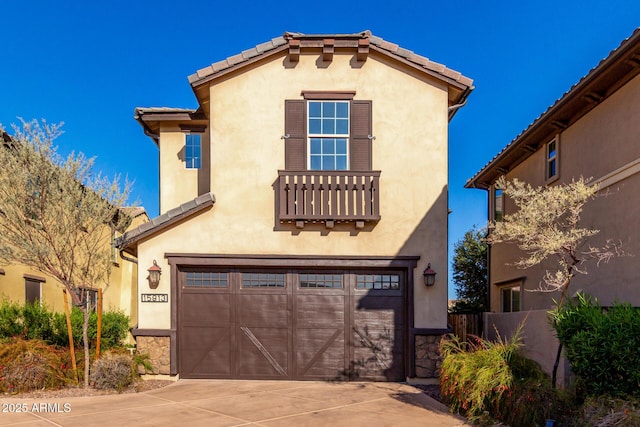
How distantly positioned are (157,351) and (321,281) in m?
3.84

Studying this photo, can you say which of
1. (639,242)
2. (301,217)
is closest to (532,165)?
(639,242)

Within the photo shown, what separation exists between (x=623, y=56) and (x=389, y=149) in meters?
4.50

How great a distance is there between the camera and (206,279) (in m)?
9.84

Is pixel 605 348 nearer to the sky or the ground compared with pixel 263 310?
nearer to the sky

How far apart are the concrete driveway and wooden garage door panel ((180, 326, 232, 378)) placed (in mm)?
570

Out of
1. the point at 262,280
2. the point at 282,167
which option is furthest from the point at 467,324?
the point at 282,167

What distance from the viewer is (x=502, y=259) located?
14.2 m

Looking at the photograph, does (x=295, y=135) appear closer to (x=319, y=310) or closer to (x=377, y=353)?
(x=319, y=310)

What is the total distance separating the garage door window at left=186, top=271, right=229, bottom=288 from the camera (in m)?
9.80

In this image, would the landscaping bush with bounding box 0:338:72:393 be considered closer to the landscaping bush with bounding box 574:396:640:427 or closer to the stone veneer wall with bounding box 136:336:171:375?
the stone veneer wall with bounding box 136:336:171:375

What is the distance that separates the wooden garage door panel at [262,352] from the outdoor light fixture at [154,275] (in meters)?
2.07

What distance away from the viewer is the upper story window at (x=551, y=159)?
11.2m

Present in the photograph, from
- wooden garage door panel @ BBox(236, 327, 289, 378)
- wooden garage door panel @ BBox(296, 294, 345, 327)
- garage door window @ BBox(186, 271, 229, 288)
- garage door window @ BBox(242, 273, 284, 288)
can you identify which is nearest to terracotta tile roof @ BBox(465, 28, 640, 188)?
wooden garage door panel @ BBox(296, 294, 345, 327)

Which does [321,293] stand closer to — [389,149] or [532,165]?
[389,149]
